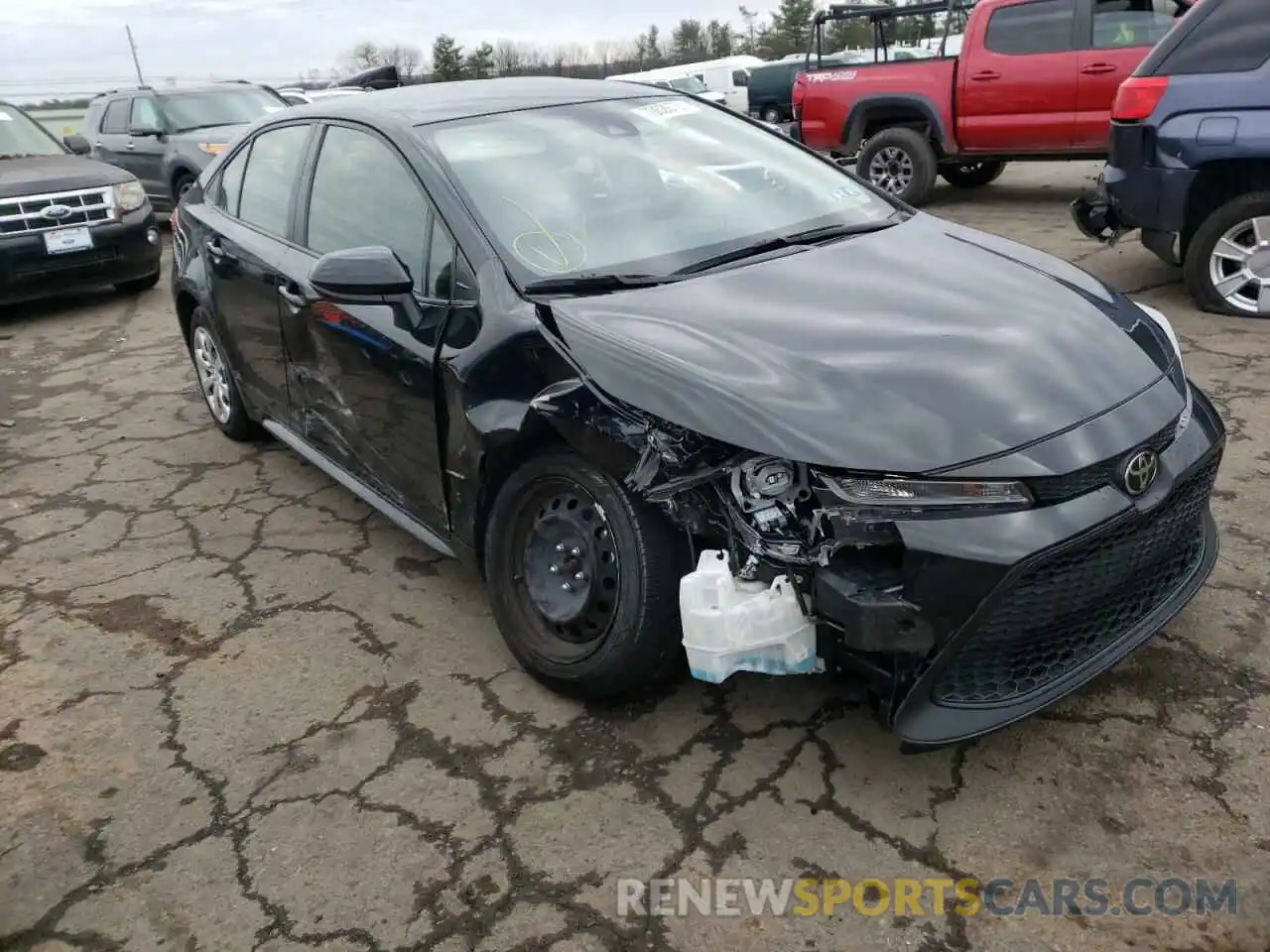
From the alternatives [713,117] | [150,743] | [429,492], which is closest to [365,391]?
[429,492]

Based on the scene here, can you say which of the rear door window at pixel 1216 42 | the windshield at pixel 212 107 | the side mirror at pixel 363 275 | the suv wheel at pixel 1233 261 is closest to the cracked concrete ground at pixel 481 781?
the side mirror at pixel 363 275

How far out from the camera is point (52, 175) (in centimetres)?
786

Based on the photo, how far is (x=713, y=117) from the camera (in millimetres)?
3809

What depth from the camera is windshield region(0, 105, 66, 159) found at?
28.1 ft

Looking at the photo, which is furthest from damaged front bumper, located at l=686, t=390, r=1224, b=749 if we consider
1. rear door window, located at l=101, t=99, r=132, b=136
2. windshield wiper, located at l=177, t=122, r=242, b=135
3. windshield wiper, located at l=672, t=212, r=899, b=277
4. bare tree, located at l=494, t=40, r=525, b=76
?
bare tree, located at l=494, t=40, r=525, b=76

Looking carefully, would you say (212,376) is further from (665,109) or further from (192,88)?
(192,88)

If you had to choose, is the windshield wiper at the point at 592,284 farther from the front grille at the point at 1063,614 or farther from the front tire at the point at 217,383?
the front tire at the point at 217,383

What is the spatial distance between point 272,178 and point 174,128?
8.27 m

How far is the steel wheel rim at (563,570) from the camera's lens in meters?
2.58

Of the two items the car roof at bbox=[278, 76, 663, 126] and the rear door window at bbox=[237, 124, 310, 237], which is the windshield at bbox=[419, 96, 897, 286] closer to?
the car roof at bbox=[278, 76, 663, 126]

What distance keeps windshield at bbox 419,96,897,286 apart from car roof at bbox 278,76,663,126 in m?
0.08

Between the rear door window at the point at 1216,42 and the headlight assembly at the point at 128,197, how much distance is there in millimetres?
7444

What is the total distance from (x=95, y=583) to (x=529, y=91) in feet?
8.11

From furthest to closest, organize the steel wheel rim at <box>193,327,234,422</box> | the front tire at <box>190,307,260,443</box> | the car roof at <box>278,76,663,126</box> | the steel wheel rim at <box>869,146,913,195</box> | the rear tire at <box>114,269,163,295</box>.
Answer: the steel wheel rim at <box>869,146,913,195</box>, the rear tire at <box>114,269,163,295</box>, the steel wheel rim at <box>193,327,234,422</box>, the front tire at <box>190,307,260,443</box>, the car roof at <box>278,76,663,126</box>
